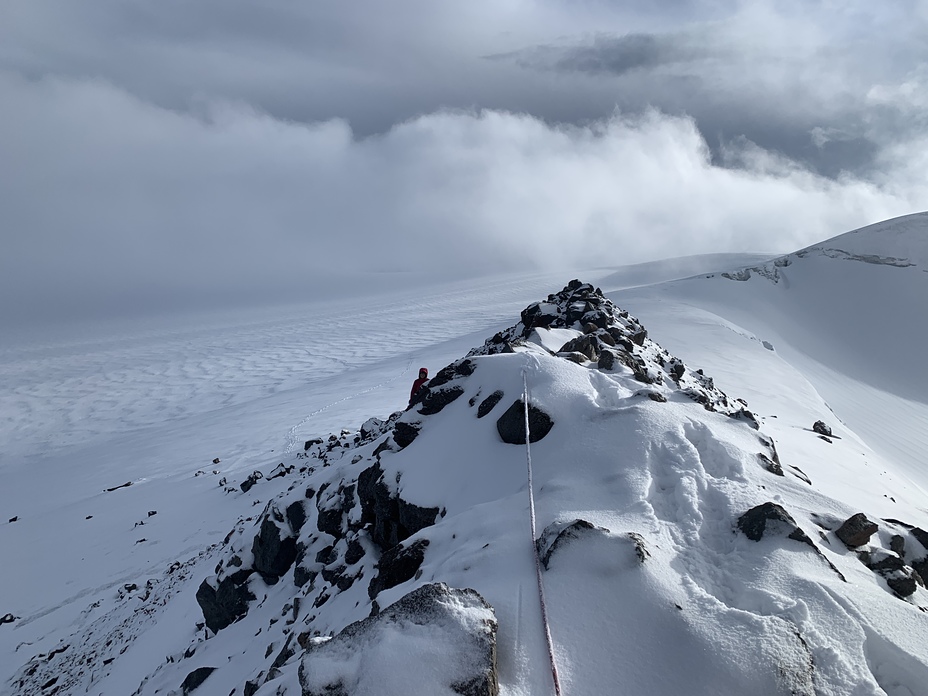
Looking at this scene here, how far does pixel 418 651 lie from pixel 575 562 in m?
1.77

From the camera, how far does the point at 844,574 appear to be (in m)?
5.27

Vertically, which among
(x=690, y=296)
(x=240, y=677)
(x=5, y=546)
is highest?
(x=690, y=296)

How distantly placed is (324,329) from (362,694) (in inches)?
2179

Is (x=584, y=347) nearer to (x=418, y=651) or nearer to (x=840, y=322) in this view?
(x=418, y=651)

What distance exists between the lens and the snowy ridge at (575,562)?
13.5ft

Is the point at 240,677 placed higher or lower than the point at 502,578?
lower

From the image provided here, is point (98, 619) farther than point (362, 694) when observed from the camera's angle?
Yes

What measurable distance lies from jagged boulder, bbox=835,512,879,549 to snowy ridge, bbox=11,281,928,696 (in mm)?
41

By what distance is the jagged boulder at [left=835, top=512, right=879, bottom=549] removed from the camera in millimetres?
5816

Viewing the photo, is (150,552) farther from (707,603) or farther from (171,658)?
(707,603)

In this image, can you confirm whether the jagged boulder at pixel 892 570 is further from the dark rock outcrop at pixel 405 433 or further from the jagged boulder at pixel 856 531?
the dark rock outcrop at pixel 405 433

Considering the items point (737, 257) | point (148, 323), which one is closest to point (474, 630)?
point (148, 323)

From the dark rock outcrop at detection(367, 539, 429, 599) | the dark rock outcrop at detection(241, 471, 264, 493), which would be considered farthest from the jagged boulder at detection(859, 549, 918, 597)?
the dark rock outcrop at detection(241, 471, 264, 493)

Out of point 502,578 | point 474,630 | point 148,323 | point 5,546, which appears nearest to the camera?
point 474,630
